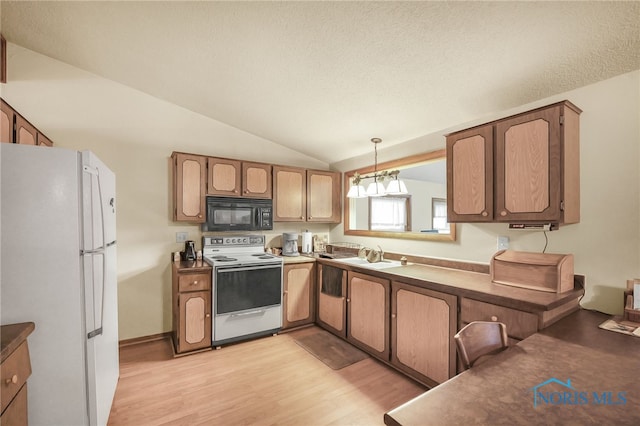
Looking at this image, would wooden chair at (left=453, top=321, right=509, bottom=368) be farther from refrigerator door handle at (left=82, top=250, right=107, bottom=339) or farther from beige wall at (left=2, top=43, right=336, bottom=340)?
beige wall at (left=2, top=43, right=336, bottom=340)

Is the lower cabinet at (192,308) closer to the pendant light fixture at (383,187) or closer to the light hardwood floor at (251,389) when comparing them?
the light hardwood floor at (251,389)

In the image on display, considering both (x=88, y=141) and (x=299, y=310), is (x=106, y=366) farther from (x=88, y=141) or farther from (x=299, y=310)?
(x=88, y=141)

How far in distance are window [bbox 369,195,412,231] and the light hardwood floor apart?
219 cm

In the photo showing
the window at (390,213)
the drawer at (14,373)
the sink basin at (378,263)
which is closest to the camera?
the drawer at (14,373)

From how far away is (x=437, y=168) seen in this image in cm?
419

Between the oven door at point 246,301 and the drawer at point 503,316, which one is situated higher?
the drawer at point 503,316

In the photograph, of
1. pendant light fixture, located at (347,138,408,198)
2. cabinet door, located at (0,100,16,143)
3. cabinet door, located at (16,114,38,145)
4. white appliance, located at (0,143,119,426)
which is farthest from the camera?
pendant light fixture, located at (347,138,408,198)

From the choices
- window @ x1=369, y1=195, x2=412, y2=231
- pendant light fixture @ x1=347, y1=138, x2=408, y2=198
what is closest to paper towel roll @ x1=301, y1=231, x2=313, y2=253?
window @ x1=369, y1=195, x2=412, y2=231

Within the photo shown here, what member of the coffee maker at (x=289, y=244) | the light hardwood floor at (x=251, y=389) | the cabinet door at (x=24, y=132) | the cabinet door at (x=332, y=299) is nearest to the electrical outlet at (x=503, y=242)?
the light hardwood floor at (x=251, y=389)

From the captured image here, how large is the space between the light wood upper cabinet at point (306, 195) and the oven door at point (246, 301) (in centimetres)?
80

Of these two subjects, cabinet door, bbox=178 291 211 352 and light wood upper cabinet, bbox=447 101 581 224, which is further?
cabinet door, bbox=178 291 211 352

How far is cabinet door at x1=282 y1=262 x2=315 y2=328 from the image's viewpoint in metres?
3.25

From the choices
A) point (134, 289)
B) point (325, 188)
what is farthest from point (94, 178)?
point (325, 188)

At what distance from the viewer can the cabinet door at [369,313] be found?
97.3 inches
